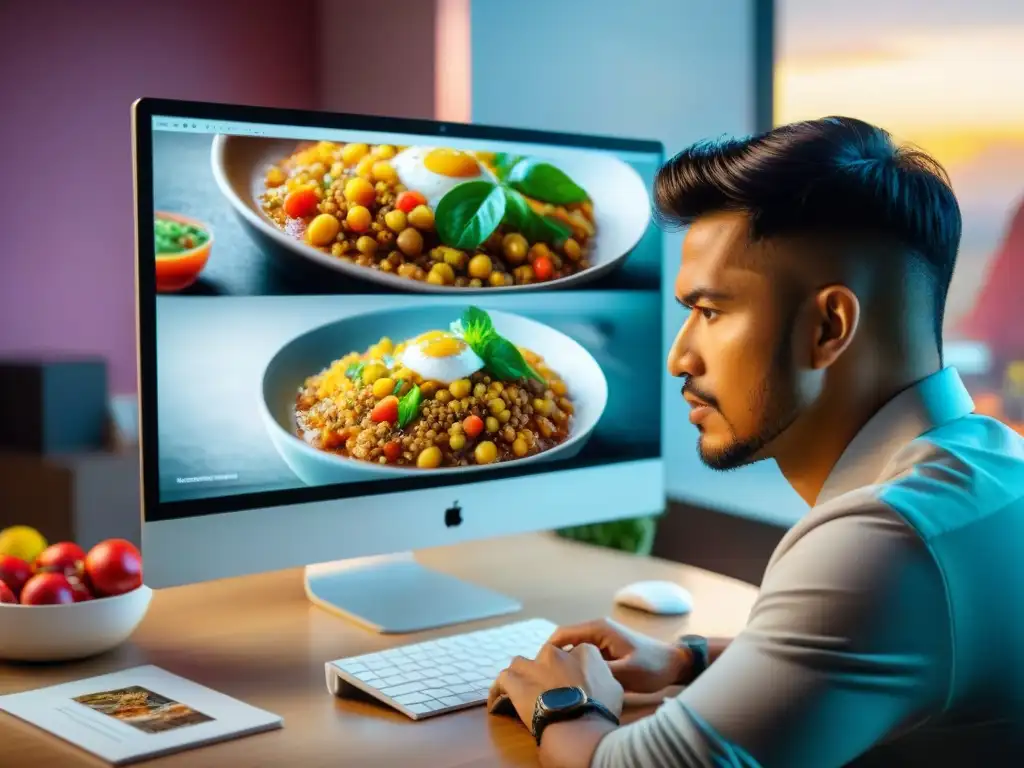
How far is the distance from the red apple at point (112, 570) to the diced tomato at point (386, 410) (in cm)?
31

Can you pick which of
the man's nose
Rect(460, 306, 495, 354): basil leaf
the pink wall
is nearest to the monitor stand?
Rect(460, 306, 495, 354): basil leaf

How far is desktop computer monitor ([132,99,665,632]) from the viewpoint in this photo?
4.15ft

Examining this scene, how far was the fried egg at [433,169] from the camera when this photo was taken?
4.64 ft

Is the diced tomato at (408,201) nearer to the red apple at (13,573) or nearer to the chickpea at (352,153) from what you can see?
the chickpea at (352,153)

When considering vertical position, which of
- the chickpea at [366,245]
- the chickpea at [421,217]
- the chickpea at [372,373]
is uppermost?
the chickpea at [421,217]

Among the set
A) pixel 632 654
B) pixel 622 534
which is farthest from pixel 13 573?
pixel 622 534

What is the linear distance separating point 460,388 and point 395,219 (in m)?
0.21

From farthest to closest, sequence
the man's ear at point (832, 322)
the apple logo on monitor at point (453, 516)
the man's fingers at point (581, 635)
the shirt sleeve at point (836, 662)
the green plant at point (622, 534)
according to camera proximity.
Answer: the green plant at point (622, 534) < the apple logo on monitor at point (453, 516) < the man's fingers at point (581, 635) < the man's ear at point (832, 322) < the shirt sleeve at point (836, 662)

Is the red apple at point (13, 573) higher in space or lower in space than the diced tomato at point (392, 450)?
lower

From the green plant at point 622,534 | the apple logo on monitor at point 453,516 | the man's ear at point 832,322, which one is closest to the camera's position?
the man's ear at point 832,322

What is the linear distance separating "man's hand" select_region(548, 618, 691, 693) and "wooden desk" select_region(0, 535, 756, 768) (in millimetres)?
39

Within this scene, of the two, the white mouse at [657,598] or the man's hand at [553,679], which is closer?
the man's hand at [553,679]

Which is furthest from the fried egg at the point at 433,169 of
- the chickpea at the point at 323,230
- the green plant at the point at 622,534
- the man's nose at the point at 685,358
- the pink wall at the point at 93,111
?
the pink wall at the point at 93,111

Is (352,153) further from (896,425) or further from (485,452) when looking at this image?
(896,425)
